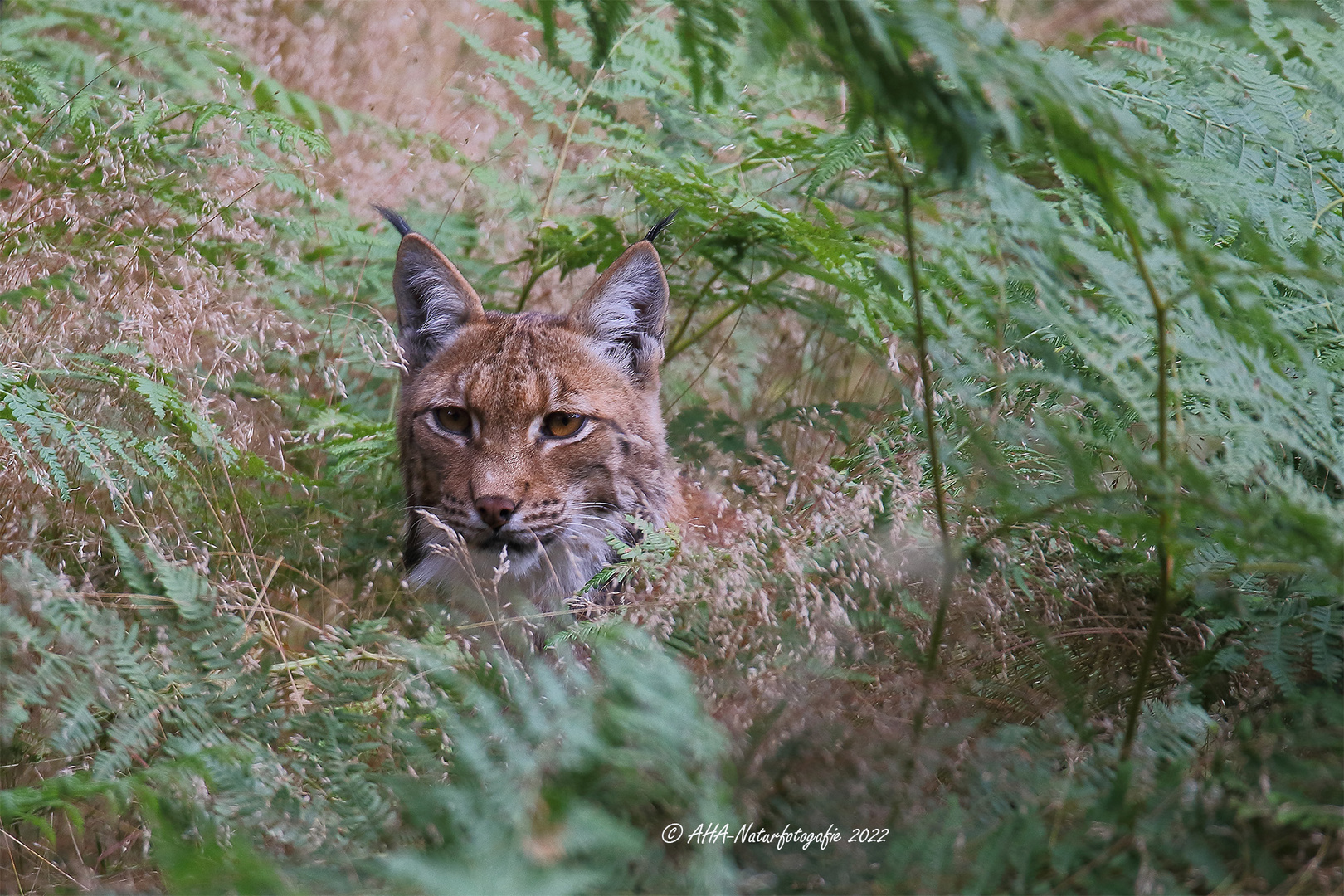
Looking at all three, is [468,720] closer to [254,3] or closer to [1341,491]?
[1341,491]

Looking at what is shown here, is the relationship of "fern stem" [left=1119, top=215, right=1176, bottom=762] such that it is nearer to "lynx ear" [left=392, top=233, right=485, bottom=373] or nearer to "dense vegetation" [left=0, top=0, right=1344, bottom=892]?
"dense vegetation" [left=0, top=0, right=1344, bottom=892]

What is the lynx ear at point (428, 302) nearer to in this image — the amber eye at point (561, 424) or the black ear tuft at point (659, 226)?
the amber eye at point (561, 424)

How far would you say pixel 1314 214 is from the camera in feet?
9.87

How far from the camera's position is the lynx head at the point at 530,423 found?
3627 mm

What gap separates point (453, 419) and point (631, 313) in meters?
0.81

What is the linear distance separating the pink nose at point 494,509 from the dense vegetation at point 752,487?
446 mm

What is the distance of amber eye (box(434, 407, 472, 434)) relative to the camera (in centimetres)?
386

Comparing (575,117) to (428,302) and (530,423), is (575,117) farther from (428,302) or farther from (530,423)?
(530,423)

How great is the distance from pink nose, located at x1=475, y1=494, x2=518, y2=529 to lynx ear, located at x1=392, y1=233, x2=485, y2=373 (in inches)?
33.9

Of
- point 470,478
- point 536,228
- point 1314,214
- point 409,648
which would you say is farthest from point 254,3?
point 1314,214

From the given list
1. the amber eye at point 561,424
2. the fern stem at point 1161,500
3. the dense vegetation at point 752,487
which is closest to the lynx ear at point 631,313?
the dense vegetation at point 752,487

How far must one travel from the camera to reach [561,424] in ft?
12.6

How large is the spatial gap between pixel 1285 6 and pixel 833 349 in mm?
2493

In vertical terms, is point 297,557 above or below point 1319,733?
below
